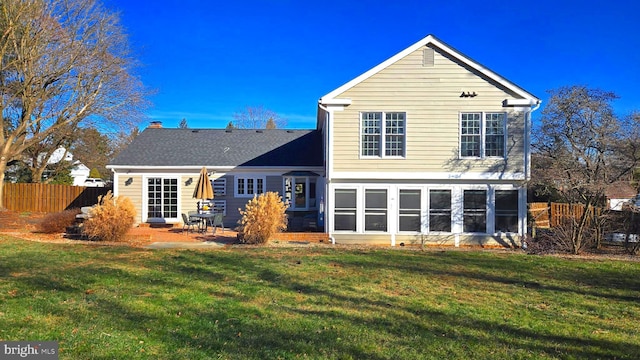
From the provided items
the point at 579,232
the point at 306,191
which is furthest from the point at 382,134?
the point at 579,232

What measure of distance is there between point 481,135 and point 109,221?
1262 cm

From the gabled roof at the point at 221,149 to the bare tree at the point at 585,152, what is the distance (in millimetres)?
9395

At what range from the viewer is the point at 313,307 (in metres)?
6.14

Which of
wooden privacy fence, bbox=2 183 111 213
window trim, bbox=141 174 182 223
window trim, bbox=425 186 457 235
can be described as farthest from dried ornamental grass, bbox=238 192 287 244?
wooden privacy fence, bbox=2 183 111 213

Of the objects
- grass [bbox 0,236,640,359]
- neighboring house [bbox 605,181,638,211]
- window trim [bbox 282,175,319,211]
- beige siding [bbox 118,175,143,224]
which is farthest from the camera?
window trim [bbox 282,175,319,211]

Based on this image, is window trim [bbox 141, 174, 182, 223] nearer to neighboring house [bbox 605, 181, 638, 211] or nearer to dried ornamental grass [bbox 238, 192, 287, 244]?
dried ornamental grass [bbox 238, 192, 287, 244]

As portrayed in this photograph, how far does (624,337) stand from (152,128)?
21.7 meters

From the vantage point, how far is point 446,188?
1384cm

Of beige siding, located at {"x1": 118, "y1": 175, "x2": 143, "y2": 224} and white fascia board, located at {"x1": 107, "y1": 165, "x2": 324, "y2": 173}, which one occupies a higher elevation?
white fascia board, located at {"x1": 107, "y1": 165, "x2": 324, "y2": 173}

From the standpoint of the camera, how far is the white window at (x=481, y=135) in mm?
13742

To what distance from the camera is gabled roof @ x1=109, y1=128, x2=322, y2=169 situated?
1814 cm

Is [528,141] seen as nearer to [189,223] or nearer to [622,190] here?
[622,190]

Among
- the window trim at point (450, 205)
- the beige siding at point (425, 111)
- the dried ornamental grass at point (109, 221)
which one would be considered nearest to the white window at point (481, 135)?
the beige siding at point (425, 111)

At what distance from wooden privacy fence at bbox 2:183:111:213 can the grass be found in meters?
14.9
